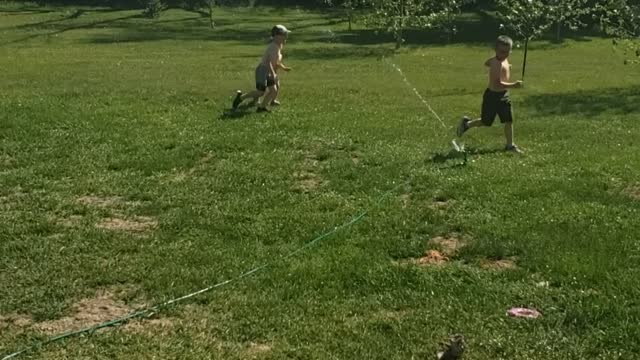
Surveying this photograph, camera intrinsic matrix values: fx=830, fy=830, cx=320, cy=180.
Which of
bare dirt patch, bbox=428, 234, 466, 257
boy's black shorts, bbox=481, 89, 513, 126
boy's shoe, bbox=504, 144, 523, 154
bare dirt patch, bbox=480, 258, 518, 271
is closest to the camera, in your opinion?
bare dirt patch, bbox=480, 258, 518, 271

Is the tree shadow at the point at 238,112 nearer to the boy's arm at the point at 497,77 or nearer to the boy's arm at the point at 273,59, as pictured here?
the boy's arm at the point at 273,59

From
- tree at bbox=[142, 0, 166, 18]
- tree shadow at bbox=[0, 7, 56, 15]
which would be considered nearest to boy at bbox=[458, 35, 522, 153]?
tree at bbox=[142, 0, 166, 18]

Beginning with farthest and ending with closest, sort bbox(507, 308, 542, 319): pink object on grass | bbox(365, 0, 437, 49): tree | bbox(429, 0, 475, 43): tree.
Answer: bbox(429, 0, 475, 43): tree, bbox(365, 0, 437, 49): tree, bbox(507, 308, 542, 319): pink object on grass

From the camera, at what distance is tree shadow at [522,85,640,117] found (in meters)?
15.9

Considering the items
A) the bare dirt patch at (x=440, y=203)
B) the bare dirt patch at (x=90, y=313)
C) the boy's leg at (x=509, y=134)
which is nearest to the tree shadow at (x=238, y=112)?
the boy's leg at (x=509, y=134)

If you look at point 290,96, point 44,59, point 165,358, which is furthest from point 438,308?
point 44,59

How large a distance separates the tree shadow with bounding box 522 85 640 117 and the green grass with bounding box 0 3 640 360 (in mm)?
159

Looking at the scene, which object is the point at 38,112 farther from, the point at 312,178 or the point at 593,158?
the point at 593,158

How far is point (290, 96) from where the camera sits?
16.1 meters

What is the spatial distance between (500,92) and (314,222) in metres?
4.93

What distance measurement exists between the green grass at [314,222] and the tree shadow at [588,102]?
16 cm

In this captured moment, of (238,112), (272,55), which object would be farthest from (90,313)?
(272,55)

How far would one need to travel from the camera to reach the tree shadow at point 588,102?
15.9 m

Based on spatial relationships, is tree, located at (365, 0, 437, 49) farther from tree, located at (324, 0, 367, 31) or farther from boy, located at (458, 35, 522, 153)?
boy, located at (458, 35, 522, 153)
